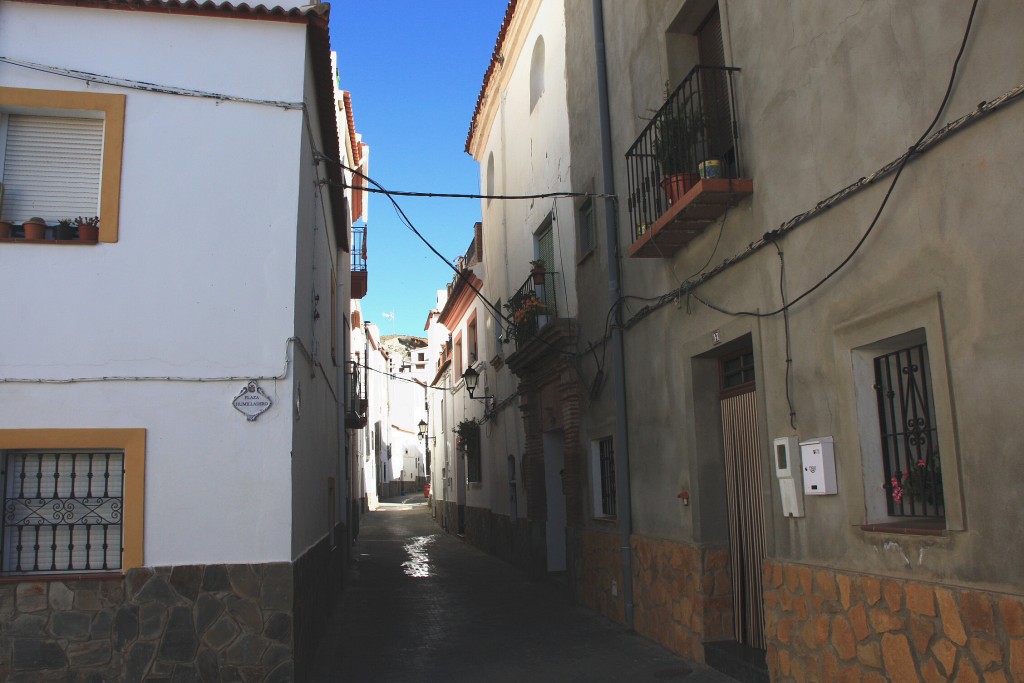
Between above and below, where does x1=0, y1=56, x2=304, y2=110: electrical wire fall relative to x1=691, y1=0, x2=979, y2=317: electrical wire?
above

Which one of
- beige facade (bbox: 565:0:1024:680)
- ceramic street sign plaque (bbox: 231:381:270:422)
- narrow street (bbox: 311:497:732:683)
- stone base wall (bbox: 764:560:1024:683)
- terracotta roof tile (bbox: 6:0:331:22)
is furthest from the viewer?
narrow street (bbox: 311:497:732:683)

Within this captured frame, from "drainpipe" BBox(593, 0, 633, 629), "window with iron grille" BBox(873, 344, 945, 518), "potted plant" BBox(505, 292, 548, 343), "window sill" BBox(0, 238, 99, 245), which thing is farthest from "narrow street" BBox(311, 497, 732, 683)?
"window sill" BBox(0, 238, 99, 245)

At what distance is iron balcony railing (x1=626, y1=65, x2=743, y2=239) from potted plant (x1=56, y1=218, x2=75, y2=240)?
16.6ft

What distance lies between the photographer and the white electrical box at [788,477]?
5953mm

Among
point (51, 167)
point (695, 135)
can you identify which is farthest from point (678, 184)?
point (51, 167)

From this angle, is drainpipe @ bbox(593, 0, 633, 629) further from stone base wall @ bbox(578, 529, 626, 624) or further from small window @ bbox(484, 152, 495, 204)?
small window @ bbox(484, 152, 495, 204)

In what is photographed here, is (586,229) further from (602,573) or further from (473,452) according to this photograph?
(473,452)

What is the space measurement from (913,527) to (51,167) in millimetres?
7304

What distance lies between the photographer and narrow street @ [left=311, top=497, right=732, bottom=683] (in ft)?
25.6

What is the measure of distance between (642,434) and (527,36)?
26.9ft

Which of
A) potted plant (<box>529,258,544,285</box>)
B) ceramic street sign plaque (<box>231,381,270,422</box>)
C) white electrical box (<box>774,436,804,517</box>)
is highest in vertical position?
potted plant (<box>529,258,544,285</box>)

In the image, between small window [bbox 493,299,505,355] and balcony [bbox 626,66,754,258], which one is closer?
balcony [bbox 626,66,754,258]

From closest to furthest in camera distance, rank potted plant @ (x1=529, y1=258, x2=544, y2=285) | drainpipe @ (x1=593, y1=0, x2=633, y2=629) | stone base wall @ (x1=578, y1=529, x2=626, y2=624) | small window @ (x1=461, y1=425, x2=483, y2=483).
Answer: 1. drainpipe @ (x1=593, y1=0, x2=633, y2=629)
2. stone base wall @ (x1=578, y1=529, x2=626, y2=624)
3. potted plant @ (x1=529, y1=258, x2=544, y2=285)
4. small window @ (x1=461, y1=425, x2=483, y2=483)

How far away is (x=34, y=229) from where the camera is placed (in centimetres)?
716
